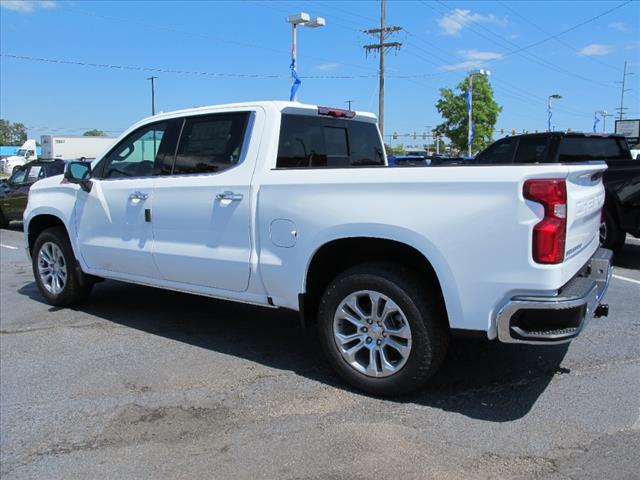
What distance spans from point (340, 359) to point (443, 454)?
1057 mm

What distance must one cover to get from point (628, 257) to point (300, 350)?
6.66 metres

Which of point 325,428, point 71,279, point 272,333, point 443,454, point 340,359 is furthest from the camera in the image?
point 71,279

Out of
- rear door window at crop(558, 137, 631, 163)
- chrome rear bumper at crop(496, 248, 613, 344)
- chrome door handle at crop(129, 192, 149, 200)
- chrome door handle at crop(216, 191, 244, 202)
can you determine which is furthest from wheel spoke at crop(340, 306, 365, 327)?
rear door window at crop(558, 137, 631, 163)

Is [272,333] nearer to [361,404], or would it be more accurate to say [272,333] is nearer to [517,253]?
[361,404]

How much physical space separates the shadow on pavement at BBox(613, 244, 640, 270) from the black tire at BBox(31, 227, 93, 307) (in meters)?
7.21

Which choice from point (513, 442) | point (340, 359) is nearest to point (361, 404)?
point (340, 359)

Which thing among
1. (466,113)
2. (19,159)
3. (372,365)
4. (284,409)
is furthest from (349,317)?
(19,159)

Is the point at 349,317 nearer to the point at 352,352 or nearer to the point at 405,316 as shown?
the point at 352,352

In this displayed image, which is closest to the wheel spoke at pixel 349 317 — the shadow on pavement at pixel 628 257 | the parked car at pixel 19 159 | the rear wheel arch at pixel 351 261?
the rear wheel arch at pixel 351 261

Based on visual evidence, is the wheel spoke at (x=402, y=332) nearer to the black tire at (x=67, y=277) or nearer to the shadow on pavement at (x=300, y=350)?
the shadow on pavement at (x=300, y=350)

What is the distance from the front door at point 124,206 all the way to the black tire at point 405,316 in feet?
6.69

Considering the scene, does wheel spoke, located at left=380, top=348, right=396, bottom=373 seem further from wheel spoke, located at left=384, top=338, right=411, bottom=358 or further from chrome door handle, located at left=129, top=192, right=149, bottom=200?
chrome door handle, located at left=129, top=192, right=149, bottom=200

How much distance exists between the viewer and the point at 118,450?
11.0 feet

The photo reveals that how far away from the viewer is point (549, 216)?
321 centimetres
